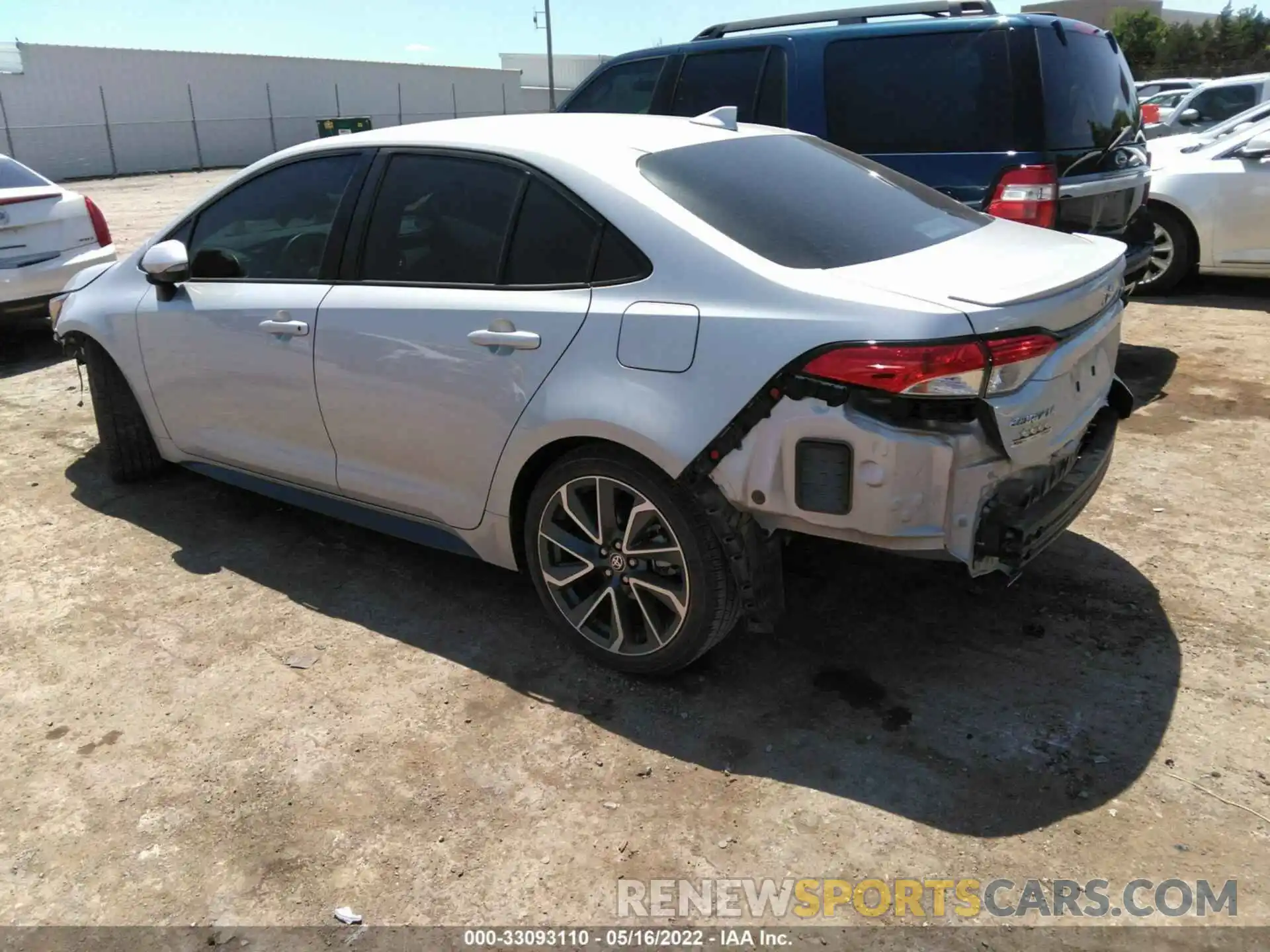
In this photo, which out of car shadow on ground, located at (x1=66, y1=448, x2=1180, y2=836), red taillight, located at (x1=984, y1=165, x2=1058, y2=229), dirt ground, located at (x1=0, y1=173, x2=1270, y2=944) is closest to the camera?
dirt ground, located at (x1=0, y1=173, x2=1270, y2=944)

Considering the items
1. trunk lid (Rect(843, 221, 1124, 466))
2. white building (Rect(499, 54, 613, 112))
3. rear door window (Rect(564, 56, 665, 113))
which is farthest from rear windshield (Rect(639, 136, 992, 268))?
white building (Rect(499, 54, 613, 112))

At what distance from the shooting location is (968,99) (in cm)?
531

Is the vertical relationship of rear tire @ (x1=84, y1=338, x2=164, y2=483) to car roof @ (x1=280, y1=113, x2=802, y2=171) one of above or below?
below

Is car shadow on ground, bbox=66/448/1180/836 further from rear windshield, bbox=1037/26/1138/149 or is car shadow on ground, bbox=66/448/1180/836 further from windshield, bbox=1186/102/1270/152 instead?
windshield, bbox=1186/102/1270/152

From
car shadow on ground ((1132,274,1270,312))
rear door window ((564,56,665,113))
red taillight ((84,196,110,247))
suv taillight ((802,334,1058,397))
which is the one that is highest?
rear door window ((564,56,665,113))

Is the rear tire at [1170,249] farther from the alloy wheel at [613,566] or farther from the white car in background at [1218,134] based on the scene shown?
the alloy wheel at [613,566]

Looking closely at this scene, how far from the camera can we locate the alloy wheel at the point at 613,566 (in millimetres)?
3061

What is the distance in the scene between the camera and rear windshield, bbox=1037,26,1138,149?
17.0ft

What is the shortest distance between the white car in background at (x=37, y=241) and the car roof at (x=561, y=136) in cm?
458

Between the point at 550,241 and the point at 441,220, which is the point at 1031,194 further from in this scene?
the point at 441,220

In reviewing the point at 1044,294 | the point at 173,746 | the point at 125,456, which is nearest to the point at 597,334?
the point at 1044,294

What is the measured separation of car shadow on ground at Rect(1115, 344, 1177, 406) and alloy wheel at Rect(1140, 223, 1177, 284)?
176 cm

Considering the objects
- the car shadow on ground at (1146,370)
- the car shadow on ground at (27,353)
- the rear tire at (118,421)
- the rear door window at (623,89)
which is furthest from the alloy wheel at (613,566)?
the car shadow on ground at (27,353)

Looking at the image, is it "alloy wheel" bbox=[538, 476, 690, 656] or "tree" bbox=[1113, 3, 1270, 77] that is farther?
"tree" bbox=[1113, 3, 1270, 77]
